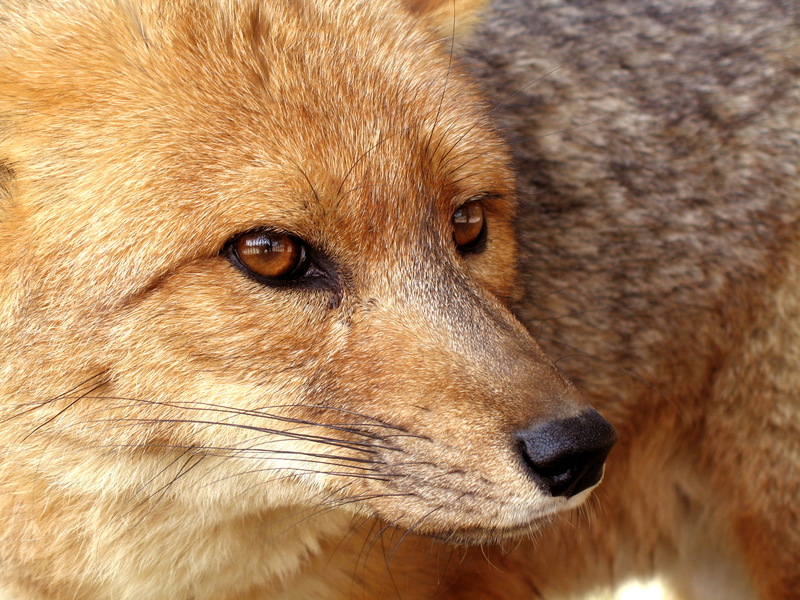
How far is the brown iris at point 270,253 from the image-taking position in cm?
245

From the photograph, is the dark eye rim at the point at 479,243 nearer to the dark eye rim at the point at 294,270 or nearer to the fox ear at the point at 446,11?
the dark eye rim at the point at 294,270

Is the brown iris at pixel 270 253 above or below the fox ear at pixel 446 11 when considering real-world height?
below

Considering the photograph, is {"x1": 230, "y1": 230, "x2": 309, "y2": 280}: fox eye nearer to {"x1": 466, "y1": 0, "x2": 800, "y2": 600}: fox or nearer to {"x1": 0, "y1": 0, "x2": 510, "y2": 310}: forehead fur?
{"x1": 0, "y1": 0, "x2": 510, "y2": 310}: forehead fur

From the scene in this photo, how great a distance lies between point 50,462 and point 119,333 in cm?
50

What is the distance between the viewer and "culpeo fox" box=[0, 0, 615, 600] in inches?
95.0

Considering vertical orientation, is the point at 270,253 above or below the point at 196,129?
below

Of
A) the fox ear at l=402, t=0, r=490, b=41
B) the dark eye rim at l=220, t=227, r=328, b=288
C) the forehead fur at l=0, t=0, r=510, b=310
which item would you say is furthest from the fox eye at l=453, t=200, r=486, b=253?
the fox ear at l=402, t=0, r=490, b=41

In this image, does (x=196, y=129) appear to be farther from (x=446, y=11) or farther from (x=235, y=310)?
(x=446, y=11)

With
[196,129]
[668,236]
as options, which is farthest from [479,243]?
[668,236]

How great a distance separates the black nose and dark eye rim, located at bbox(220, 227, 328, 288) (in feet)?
2.41

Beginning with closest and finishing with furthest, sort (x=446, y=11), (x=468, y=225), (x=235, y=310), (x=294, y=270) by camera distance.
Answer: (x=235, y=310), (x=294, y=270), (x=468, y=225), (x=446, y=11)

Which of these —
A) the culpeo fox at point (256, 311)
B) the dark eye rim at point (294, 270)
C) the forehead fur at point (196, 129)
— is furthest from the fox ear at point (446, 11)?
the dark eye rim at point (294, 270)

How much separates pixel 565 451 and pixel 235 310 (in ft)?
3.10

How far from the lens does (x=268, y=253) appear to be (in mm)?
2471
